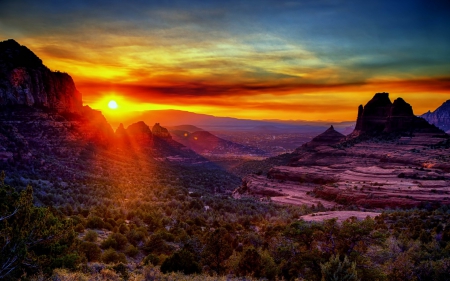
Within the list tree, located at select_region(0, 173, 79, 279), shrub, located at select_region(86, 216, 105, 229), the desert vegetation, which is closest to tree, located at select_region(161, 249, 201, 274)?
the desert vegetation

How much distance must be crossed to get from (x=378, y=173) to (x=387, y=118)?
1843 inches

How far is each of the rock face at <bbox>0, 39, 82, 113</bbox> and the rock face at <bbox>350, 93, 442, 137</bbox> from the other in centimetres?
8408

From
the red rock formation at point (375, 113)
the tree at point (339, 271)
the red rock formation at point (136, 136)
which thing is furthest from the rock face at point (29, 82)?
the red rock formation at point (375, 113)

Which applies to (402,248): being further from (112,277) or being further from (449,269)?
(112,277)

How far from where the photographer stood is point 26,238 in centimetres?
893

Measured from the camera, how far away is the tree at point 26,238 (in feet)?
28.1

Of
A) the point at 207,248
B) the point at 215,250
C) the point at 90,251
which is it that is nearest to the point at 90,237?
the point at 90,251

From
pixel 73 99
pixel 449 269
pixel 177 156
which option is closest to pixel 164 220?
pixel 449 269

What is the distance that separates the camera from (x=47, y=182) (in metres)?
34.8

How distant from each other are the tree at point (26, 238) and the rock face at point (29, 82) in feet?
160

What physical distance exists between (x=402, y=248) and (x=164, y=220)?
17.9 metres

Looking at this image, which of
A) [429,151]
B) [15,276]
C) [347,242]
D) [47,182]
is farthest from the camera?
[429,151]

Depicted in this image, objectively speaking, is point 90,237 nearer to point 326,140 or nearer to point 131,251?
point 131,251

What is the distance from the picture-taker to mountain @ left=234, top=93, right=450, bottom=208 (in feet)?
124
